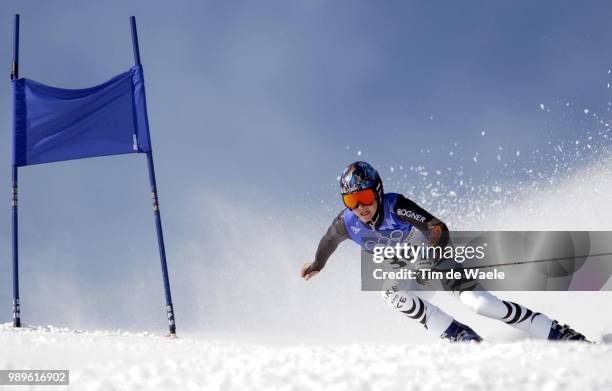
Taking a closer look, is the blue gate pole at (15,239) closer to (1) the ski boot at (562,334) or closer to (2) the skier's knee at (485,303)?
(2) the skier's knee at (485,303)

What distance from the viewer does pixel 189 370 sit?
4.01 m

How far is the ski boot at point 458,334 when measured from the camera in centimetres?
835

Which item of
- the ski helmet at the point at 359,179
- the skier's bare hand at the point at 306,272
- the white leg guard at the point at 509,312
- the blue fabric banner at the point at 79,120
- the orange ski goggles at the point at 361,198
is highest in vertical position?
the blue fabric banner at the point at 79,120

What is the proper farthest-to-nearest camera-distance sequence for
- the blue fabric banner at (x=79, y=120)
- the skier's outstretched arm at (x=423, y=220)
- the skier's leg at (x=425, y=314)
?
1. the blue fabric banner at (x=79, y=120)
2. the skier's leg at (x=425, y=314)
3. the skier's outstretched arm at (x=423, y=220)

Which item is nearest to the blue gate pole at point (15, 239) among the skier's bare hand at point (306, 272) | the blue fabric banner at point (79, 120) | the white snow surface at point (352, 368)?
the blue fabric banner at point (79, 120)

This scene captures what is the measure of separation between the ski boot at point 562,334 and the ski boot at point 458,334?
106 cm

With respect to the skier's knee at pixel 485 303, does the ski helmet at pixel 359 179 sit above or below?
above

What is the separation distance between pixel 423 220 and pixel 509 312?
1661mm

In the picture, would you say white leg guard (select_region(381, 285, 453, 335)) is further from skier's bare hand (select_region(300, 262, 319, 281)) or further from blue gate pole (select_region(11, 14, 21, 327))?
blue gate pole (select_region(11, 14, 21, 327))

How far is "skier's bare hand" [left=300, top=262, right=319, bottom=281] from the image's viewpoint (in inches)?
362

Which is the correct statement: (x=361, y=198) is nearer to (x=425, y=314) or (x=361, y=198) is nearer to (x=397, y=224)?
(x=397, y=224)

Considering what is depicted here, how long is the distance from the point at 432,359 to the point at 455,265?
4122mm

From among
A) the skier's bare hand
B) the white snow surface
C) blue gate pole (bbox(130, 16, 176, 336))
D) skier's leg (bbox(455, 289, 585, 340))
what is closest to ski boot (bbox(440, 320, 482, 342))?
skier's leg (bbox(455, 289, 585, 340))

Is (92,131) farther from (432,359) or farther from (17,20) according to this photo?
(432,359)
